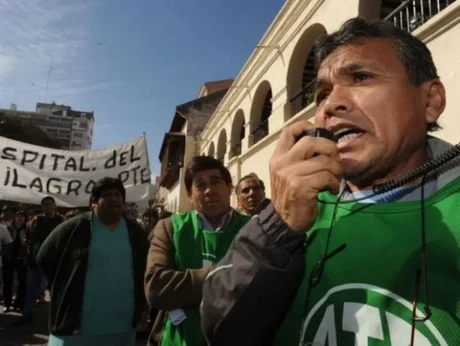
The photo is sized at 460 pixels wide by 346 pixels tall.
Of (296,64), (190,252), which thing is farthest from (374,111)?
(296,64)

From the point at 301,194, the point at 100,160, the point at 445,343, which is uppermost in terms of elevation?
the point at 100,160

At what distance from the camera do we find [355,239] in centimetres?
94

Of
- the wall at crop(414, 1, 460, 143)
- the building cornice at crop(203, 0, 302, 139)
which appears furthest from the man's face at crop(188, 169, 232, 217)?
the building cornice at crop(203, 0, 302, 139)

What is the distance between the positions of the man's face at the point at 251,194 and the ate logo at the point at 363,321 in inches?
122

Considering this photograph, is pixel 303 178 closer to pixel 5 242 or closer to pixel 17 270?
pixel 5 242

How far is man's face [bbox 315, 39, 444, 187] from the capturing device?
1.01 metres

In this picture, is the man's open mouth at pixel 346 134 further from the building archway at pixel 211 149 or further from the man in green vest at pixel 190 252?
the building archway at pixel 211 149

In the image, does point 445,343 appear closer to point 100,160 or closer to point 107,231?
point 107,231

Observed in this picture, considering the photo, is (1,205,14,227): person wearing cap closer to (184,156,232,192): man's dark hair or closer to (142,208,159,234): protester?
(142,208,159,234): protester

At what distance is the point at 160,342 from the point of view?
225 cm

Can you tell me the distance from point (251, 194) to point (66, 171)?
4068mm

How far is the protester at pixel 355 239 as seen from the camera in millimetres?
822

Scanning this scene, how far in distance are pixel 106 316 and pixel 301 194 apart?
2603mm

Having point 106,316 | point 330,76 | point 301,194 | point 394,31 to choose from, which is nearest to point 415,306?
point 301,194
